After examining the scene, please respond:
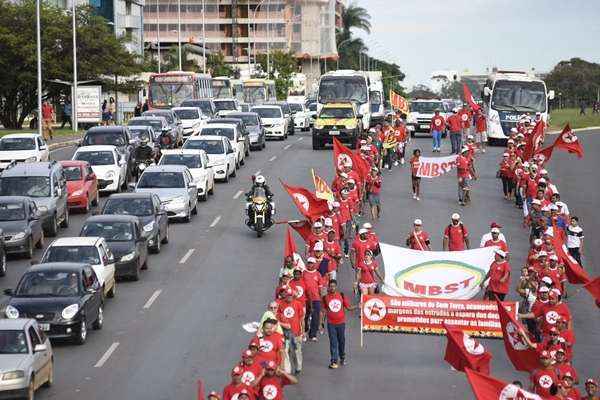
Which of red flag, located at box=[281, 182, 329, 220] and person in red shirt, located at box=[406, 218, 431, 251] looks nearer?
person in red shirt, located at box=[406, 218, 431, 251]

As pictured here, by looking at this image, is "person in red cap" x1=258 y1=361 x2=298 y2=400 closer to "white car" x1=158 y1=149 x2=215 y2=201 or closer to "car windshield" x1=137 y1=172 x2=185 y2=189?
"car windshield" x1=137 y1=172 x2=185 y2=189

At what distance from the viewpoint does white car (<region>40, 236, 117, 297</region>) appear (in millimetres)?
27484

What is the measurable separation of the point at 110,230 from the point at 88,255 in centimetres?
309

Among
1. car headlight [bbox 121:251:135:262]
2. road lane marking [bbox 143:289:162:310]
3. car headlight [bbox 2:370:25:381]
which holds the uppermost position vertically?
car headlight [bbox 121:251:135:262]

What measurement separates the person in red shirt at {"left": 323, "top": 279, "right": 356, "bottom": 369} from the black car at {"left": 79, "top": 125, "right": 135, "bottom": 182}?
25072mm

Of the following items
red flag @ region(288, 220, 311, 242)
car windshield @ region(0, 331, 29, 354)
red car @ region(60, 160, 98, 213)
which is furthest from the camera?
red car @ region(60, 160, 98, 213)

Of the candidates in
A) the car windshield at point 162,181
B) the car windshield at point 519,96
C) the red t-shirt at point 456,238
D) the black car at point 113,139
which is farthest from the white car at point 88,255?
the car windshield at point 519,96

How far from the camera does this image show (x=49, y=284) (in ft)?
81.0

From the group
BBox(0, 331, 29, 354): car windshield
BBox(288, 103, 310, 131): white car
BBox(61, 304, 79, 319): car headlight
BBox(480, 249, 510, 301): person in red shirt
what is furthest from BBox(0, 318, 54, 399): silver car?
BBox(288, 103, 310, 131): white car

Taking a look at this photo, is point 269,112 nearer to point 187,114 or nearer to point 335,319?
point 187,114

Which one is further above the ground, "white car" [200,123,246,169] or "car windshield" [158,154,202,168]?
"white car" [200,123,246,169]

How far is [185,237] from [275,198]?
7.30 meters

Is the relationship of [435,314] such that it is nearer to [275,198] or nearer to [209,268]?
[209,268]

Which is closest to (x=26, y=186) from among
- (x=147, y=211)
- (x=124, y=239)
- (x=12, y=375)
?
(x=147, y=211)
